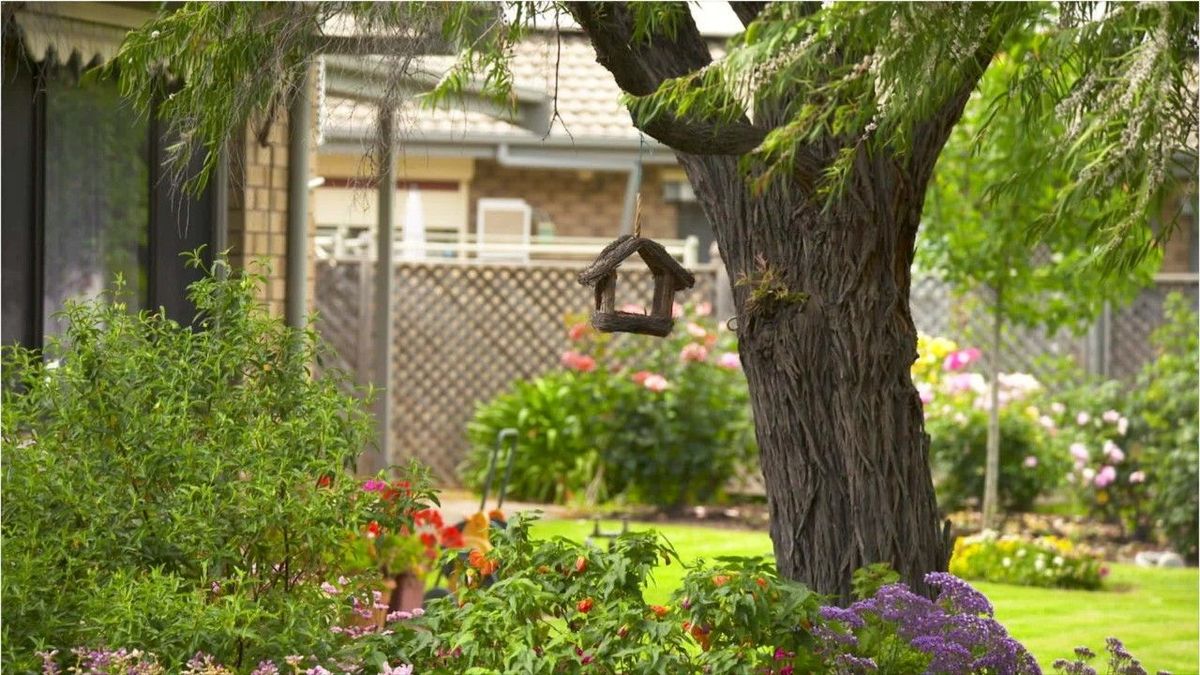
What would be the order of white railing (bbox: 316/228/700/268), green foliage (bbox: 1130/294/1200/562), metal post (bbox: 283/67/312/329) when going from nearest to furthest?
1. metal post (bbox: 283/67/312/329)
2. green foliage (bbox: 1130/294/1200/562)
3. white railing (bbox: 316/228/700/268)

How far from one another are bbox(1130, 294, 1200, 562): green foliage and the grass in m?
0.38

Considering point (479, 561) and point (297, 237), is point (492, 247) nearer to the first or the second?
point (297, 237)

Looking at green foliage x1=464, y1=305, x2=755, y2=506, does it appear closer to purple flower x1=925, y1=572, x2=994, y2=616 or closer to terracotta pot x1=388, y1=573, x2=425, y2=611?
terracotta pot x1=388, y1=573, x2=425, y2=611

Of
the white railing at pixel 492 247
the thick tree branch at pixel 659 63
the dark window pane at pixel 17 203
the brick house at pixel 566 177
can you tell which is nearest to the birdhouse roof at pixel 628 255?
the thick tree branch at pixel 659 63

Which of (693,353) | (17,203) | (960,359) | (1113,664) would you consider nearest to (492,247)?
(693,353)

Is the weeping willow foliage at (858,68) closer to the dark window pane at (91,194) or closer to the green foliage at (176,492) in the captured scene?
the green foliage at (176,492)

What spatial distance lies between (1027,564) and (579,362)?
13.1 ft

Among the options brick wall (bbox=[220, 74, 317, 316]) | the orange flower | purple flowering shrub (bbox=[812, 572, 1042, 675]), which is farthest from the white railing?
purple flowering shrub (bbox=[812, 572, 1042, 675])

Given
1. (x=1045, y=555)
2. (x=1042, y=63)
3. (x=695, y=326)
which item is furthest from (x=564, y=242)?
(x=1042, y=63)

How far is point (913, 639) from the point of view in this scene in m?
3.71

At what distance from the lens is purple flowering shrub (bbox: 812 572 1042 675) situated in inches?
144

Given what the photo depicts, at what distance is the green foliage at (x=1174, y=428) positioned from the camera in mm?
8992

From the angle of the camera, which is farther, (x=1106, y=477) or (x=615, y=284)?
(x=1106, y=477)

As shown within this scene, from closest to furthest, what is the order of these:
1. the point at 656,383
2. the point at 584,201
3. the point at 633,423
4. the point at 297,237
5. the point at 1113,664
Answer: the point at 1113,664 → the point at 297,237 → the point at 656,383 → the point at 633,423 → the point at 584,201
